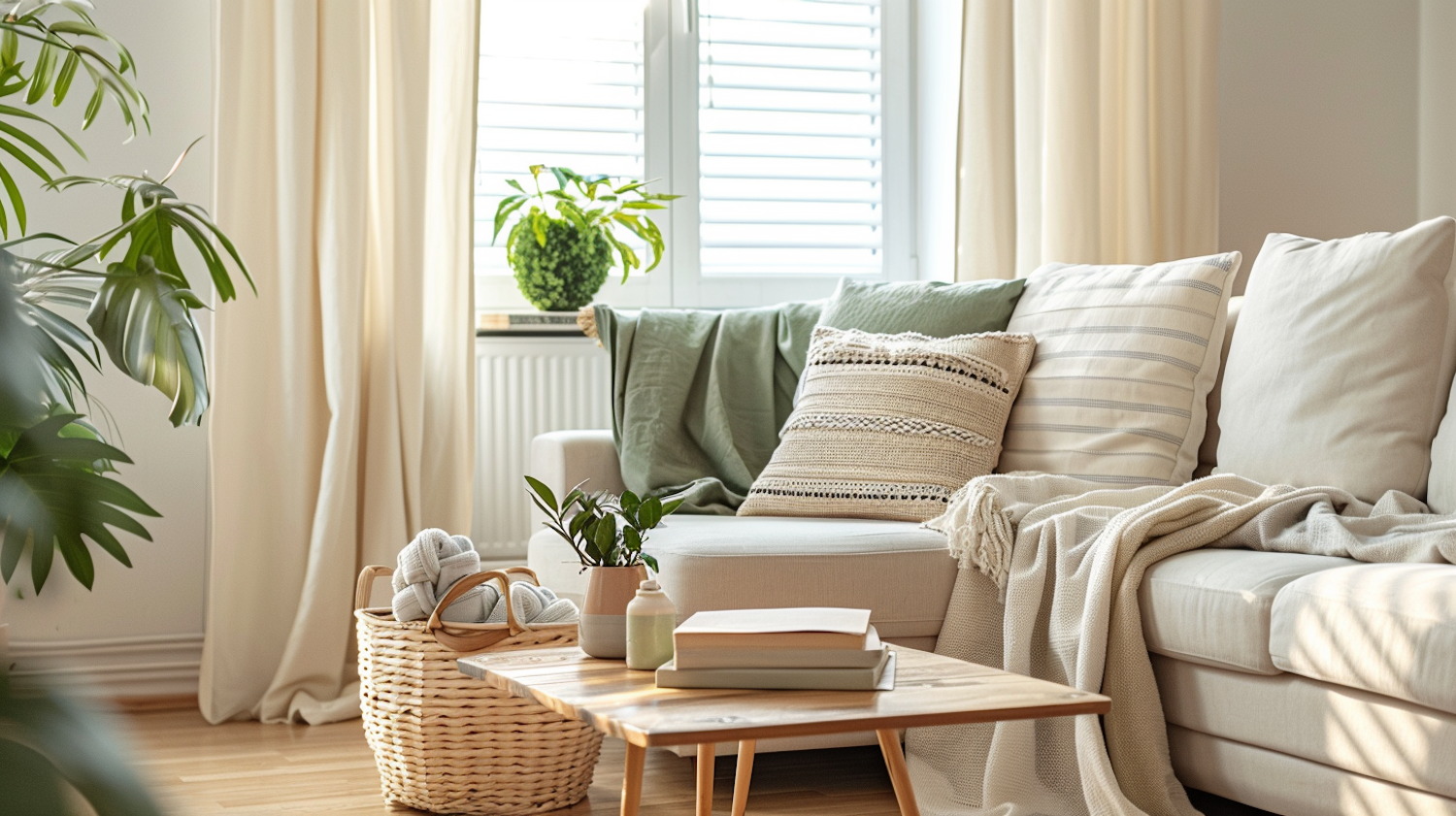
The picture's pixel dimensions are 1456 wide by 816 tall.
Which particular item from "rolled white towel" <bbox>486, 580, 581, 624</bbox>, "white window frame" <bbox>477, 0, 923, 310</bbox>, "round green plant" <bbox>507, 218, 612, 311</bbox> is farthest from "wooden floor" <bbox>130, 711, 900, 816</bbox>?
"white window frame" <bbox>477, 0, 923, 310</bbox>

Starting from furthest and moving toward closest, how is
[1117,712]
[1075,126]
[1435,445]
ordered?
[1075,126]
[1435,445]
[1117,712]

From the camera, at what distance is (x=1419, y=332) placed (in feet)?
7.18

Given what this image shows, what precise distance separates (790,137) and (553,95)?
67cm

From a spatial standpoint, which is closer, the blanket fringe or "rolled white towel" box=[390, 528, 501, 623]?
"rolled white towel" box=[390, 528, 501, 623]

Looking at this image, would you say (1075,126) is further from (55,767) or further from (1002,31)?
(55,767)

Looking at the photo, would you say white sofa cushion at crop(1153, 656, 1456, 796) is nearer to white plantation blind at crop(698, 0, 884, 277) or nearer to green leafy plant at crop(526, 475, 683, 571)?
green leafy plant at crop(526, 475, 683, 571)

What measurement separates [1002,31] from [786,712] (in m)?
2.73

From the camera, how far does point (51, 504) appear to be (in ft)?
0.61

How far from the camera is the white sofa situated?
1.54 m

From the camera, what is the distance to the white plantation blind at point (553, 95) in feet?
11.5

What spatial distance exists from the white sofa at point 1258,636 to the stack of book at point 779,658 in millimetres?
651

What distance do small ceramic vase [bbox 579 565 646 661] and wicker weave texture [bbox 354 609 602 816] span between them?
482 millimetres

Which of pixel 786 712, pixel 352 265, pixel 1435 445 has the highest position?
pixel 352 265

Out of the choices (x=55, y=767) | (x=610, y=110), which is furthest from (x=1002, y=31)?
(x=55, y=767)
